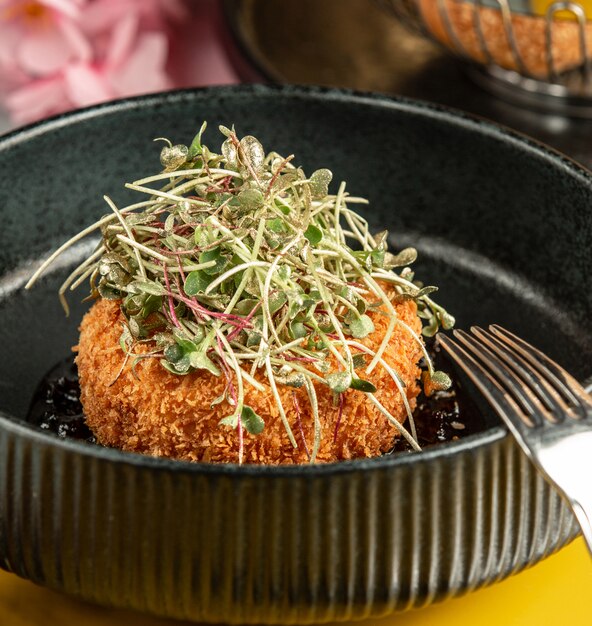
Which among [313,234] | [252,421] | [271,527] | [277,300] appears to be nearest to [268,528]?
[271,527]

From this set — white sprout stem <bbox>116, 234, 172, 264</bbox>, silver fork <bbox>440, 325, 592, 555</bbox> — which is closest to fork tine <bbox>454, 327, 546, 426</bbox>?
silver fork <bbox>440, 325, 592, 555</bbox>

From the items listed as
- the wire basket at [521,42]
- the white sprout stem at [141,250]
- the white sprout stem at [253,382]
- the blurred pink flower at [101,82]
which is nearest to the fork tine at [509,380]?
the white sprout stem at [253,382]

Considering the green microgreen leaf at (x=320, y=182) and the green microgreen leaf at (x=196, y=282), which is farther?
the green microgreen leaf at (x=320, y=182)

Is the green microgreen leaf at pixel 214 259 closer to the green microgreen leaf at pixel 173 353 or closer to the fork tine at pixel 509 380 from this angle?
the green microgreen leaf at pixel 173 353

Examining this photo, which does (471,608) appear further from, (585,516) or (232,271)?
(232,271)

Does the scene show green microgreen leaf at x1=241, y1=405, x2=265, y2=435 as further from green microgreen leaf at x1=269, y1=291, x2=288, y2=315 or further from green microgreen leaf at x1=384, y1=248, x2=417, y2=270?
green microgreen leaf at x1=384, y1=248, x2=417, y2=270

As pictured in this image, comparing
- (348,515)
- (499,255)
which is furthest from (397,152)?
(348,515)

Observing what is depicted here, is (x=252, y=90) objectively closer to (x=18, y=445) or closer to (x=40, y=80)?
(x=18, y=445)
